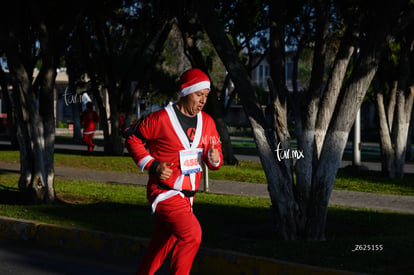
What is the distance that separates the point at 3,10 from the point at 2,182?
184 inches

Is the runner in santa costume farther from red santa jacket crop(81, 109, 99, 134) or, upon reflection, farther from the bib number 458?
red santa jacket crop(81, 109, 99, 134)

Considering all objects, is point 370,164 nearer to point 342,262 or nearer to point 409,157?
point 409,157

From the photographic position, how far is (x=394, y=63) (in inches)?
819

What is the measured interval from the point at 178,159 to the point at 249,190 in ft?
28.2

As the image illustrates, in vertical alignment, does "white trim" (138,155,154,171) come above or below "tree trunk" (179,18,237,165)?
below

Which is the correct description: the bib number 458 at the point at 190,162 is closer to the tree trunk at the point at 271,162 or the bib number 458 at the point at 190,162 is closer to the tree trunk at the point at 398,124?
the tree trunk at the point at 271,162

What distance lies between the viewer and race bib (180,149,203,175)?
507 centimetres

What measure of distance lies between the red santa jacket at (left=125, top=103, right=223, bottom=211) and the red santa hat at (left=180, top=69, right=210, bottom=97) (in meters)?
0.15

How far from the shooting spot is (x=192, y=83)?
5.18m

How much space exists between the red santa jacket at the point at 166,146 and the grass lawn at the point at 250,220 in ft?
5.52

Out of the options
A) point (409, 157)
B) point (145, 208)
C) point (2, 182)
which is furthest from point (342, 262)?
point (409, 157)

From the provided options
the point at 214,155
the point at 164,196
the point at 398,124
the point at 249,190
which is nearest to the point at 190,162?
the point at 214,155

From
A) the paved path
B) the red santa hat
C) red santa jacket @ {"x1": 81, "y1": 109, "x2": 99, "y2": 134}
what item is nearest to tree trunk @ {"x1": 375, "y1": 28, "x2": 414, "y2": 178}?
the paved path

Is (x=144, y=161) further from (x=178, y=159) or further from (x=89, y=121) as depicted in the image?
(x=89, y=121)
